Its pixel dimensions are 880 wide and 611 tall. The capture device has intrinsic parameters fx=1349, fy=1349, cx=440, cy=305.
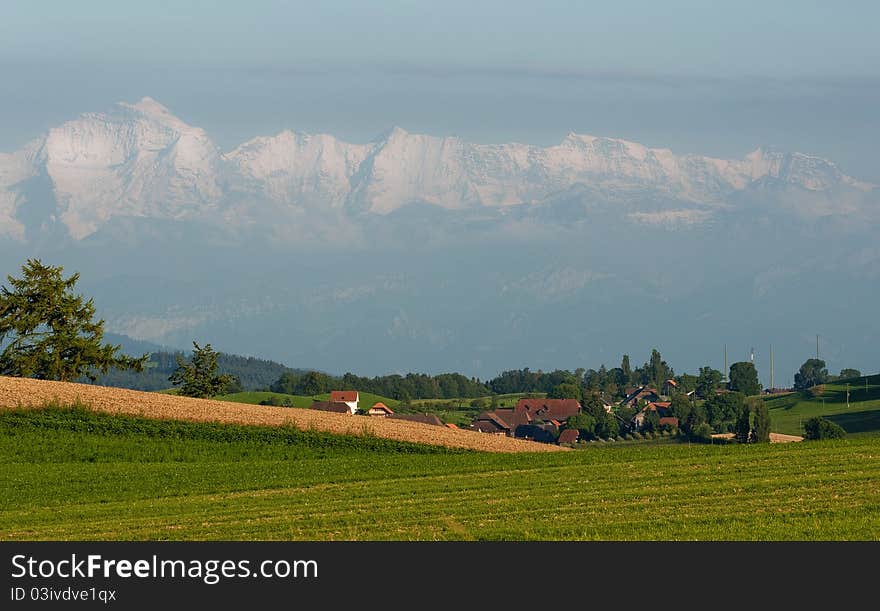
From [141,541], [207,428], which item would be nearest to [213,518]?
[141,541]

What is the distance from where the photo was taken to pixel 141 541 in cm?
3088

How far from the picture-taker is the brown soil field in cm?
6700

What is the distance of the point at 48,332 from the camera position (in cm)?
9062

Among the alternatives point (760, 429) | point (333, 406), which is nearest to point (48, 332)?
point (760, 429)

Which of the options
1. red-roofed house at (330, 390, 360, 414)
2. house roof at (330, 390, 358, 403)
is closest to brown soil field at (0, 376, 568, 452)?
red-roofed house at (330, 390, 360, 414)

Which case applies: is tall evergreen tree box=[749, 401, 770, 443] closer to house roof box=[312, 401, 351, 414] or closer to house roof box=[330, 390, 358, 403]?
house roof box=[312, 401, 351, 414]

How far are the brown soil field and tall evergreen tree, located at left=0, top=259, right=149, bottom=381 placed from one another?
14263 millimetres

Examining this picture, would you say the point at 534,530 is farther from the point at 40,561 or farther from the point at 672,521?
the point at 40,561

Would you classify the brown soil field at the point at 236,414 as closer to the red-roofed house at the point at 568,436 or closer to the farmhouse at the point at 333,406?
the farmhouse at the point at 333,406

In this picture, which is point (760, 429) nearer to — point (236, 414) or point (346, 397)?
point (236, 414)

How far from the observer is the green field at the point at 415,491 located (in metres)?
31.4

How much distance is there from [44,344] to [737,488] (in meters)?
63.3

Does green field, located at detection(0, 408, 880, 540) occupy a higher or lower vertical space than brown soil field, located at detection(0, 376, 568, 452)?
lower

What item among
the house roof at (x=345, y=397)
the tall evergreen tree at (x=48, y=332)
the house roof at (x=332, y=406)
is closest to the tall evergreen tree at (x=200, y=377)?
the tall evergreen tree at (x=48, y=332)
